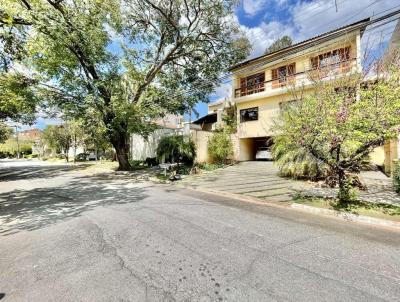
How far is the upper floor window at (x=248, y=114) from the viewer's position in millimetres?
19783

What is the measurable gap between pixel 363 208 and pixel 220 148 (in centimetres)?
1269

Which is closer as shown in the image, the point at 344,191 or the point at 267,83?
the point at 344,191

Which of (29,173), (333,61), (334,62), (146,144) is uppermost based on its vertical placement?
→ (333,61)

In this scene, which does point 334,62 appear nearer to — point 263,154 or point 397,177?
point 397,177

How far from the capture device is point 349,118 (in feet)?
19.5

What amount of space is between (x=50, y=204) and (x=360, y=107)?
9906 mm

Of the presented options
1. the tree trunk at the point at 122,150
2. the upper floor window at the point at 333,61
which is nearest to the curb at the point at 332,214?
the upper floor window at the point at 333,61

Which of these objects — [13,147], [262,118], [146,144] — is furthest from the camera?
[13,147]

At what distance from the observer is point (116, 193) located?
9523 millimetres

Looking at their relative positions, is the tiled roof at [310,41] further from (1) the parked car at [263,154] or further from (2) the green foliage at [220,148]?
(1) the parked car at [263,154]

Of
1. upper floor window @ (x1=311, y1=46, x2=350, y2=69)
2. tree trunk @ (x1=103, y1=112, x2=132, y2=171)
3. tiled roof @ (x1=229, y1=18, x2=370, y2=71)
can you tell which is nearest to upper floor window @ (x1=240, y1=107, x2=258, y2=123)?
tiled roof @ (x1=229, y1=18, x2=370, y2=71)

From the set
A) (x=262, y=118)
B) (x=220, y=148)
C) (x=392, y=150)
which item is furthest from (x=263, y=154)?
(x=392, y=150)

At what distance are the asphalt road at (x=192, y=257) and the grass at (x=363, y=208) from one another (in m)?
0.80

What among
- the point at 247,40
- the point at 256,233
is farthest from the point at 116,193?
the point at 247,40
